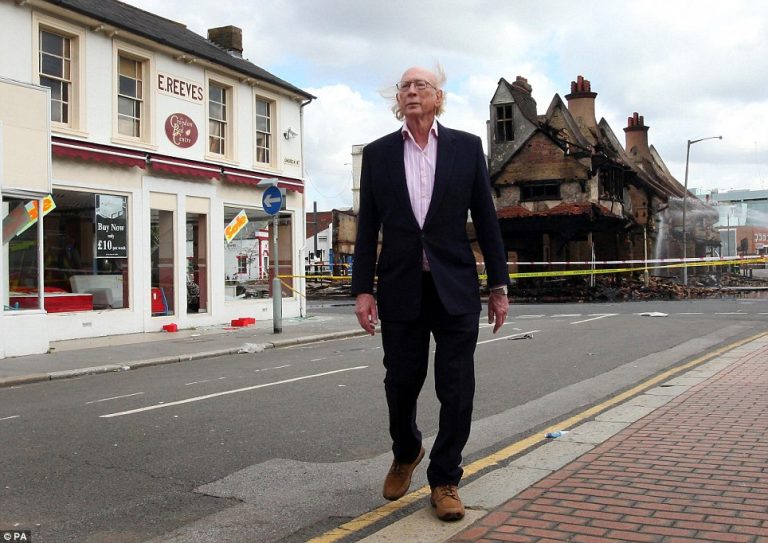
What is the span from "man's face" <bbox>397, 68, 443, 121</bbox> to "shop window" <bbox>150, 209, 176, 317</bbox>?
14028mm

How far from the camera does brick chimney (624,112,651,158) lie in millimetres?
49469

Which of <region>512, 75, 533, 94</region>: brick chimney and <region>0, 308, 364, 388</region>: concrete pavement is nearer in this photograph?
<region>0, 308, 364, 388</region>: concrete pavement

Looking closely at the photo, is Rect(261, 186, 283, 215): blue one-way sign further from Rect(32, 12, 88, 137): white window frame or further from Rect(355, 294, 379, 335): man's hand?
Rect(355, 294, 379, 335): man's hand

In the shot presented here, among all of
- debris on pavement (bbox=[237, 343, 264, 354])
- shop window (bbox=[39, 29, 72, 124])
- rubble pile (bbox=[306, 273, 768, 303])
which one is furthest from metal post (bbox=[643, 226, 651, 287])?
shop window (bbox=[39, 29, 72, 124])

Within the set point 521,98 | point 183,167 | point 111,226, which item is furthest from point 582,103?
point 111,226

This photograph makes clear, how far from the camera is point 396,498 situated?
4.22 metres

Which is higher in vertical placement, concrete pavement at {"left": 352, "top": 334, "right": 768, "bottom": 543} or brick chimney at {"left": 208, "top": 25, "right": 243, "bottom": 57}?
brick chimney at {"left": 208, "top": 25, "right": 243, "bottom": 57}

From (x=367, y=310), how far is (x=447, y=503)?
105 centimetres

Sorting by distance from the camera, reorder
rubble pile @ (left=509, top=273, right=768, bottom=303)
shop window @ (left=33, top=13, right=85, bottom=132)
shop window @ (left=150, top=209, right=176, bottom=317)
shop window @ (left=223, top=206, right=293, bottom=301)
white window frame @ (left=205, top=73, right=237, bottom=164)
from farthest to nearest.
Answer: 1. rubble pile @ (left=509, top=273, right=768, bottom=303)
2. shop window @ (left=223, top=206, right=293, bottom=301)
3. white window frame @ (left=205, top=73, right=237, bottom=164)
4. shop window @ (left=150, top=209, right=176, bottom=317)
5. shop window @ (left=33, top=13, right=85, bottom=132)

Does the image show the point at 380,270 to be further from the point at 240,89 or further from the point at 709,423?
the point at 240,89

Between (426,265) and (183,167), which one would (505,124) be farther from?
(426,265)

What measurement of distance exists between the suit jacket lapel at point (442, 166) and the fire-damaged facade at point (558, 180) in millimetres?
30768

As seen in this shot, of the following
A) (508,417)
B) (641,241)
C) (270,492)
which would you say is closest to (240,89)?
(508,417)

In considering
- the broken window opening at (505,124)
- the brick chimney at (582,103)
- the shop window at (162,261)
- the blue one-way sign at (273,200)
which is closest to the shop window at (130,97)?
the shop window at (162,261)
